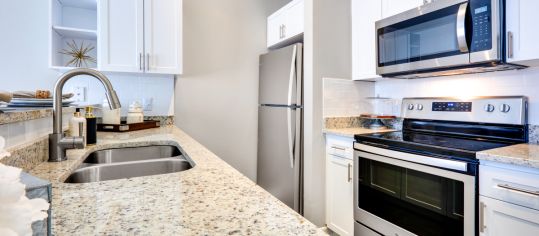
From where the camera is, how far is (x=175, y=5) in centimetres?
227

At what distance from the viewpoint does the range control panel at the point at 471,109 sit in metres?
1.55

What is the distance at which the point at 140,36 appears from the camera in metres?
2.18

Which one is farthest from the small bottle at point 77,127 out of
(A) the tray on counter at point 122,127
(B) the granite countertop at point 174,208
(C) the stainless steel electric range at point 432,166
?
(C) the stainless steel electric range at point 432,166

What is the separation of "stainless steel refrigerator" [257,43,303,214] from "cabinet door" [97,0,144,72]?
3.80ft

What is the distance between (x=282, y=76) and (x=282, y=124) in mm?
435

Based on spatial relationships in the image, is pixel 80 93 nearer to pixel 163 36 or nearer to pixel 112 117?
pixel 112 117

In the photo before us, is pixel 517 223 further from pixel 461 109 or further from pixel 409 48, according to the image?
pixel 409 48

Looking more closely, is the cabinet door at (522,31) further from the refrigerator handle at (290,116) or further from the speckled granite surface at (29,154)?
the speckled granite surface at (29,154)

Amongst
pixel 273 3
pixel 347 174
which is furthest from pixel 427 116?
pixel 273 3

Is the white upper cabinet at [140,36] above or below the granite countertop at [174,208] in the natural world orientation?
above

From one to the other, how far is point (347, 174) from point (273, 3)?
2042mm

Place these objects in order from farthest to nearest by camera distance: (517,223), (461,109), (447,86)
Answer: (447,86) → (461,109) → (517,223)

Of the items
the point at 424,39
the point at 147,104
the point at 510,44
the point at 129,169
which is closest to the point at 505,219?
the point at 510,44

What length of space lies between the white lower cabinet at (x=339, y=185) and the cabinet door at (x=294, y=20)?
99 centimetres
